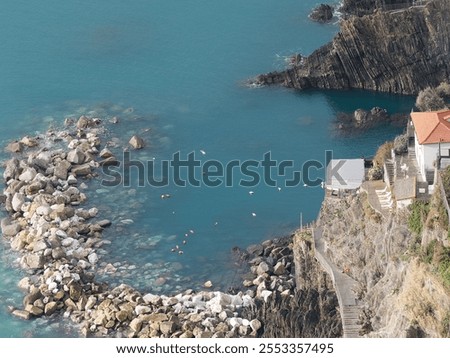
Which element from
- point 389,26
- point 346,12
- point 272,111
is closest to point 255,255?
point 272,111

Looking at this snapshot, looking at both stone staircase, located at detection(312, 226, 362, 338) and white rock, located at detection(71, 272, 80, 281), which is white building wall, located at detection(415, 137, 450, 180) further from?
white rock, located at detection(71, 272, 80, 281)

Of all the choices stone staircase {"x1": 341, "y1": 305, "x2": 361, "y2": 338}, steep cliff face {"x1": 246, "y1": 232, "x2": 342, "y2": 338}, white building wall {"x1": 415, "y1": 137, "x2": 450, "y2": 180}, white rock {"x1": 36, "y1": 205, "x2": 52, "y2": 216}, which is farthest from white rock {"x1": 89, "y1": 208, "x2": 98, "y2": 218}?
white building wall {"x1": 415, "y1": 137, "x2": 450, "y2": 180}

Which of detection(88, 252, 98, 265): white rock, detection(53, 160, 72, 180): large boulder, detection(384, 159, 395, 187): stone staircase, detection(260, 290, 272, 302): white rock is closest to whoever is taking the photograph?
detection(384, 159, 395, 187): stone staircase

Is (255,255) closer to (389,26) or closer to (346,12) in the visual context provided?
(389,26)

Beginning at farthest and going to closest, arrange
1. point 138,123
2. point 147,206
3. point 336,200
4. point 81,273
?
point 138,123
point 147,206
point 81,273
point 336,200

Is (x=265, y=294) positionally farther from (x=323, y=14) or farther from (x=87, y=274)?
(x=323, y=14)

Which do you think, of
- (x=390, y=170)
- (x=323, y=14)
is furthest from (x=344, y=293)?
(x=323, y=14)
